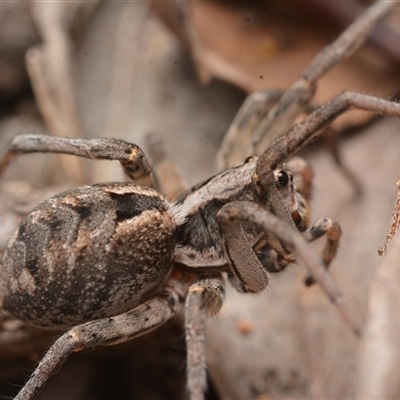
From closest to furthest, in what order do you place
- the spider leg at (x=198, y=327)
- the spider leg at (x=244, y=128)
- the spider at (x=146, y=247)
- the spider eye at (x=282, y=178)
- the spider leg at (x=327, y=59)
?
the spider leg at (x=198, y=327), the spider at (x=146, y=247), the spider eye at (x=282, y=178), the spider leg at (x=327, y=59), the spider leg at (x=244, y=128)

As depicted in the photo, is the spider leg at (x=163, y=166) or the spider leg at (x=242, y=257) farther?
the spider leg at (x=163, y=166)

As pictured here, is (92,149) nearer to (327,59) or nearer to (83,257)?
(83,257)

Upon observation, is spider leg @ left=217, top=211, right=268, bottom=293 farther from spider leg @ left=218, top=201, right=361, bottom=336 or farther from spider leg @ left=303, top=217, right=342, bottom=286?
spider leg @ left=303, top=217, right=342, bottom=286

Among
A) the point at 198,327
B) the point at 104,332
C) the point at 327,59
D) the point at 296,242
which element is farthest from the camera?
the point at 327,59

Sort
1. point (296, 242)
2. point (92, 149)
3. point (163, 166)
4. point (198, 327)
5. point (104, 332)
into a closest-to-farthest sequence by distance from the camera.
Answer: point (296, 242) → point (198, 327) → point (104, 332) → point (92, 149) → point (163, 166)

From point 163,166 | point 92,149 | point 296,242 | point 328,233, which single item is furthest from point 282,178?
point 163,166

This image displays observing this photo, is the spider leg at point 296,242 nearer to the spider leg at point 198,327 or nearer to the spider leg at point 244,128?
the spider leg at point 198,327

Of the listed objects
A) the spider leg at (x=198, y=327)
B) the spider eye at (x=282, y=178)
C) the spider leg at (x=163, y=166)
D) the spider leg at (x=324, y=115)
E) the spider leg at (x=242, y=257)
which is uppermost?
the spider leg at (x=163, y=166)

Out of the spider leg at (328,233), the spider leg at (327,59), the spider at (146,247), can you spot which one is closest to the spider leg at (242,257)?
the spider at (146,247)
